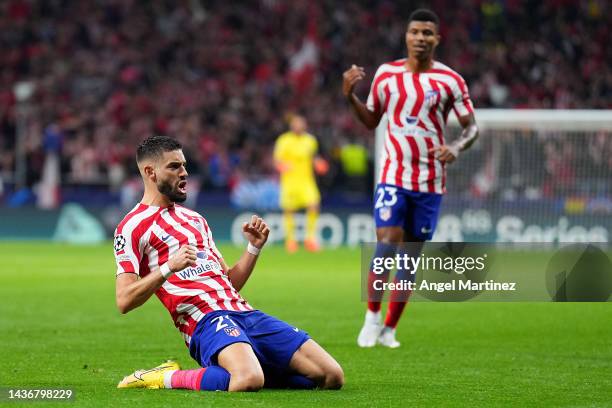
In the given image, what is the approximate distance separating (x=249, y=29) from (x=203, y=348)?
21711 millimetres

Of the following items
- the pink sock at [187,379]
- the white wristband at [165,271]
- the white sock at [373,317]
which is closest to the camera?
the white wristband at [165,271]

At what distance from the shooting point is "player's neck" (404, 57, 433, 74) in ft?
29.5

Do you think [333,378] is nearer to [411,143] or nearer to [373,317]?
[373,317]

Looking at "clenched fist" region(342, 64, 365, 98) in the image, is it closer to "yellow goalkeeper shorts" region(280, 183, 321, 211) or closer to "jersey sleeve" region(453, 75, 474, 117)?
"jersey sleeve" region(453, 75, 474, 117)

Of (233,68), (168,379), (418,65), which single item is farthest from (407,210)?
(233,68)

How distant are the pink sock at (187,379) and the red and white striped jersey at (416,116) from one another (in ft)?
10.2

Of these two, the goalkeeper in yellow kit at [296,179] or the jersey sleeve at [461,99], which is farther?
the goalkeeper in yellow kit at [296,179]

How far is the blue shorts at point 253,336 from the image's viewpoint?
627 cm

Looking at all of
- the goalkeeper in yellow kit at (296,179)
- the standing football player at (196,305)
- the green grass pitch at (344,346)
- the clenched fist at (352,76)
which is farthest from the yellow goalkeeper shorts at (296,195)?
the standing football player at (196,305)

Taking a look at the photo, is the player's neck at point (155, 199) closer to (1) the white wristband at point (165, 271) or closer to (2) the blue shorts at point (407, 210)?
(1) the white wristband at point (165, 271)

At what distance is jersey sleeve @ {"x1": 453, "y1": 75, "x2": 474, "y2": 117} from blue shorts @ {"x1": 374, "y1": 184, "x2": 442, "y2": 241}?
2.16ft

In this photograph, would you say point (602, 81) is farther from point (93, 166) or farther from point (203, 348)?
point (203, 348)

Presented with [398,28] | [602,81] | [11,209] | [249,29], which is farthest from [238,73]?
[602,81]

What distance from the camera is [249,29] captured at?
27.5 m
